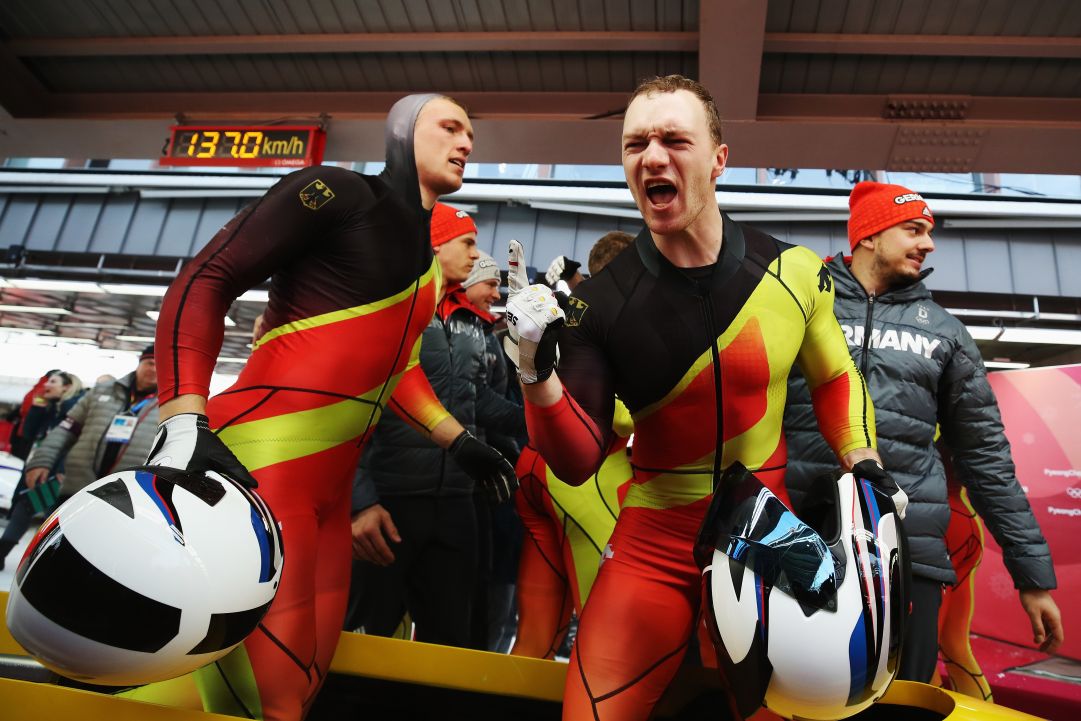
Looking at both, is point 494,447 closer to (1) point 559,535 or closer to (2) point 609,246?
(1) point 559,535

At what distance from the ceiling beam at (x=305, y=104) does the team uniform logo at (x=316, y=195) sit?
354 centimetres

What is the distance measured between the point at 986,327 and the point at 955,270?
0.61 meters

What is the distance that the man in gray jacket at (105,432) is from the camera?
4711 mm

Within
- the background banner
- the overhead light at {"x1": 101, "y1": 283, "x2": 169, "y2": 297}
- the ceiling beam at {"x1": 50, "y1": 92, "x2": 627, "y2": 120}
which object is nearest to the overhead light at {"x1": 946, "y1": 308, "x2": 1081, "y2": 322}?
the background banner

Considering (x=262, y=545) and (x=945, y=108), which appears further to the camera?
(x=945, y=108)

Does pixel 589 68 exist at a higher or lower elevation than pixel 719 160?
higher

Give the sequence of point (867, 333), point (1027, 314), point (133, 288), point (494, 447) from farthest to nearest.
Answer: point (133, 288) < point (1027, 314) < point (494, 447) < point (867, 333)

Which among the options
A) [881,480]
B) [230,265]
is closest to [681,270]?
[881,480]

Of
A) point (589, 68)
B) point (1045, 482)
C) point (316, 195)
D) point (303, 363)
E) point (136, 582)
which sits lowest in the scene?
point (136, 582)

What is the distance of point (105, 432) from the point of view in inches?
198

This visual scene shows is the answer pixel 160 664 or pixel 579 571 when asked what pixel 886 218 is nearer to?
pixel 579 571

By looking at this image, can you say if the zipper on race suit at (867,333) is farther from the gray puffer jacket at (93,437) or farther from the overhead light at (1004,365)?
the overhead light at (1004,365)

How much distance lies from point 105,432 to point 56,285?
5187 mm

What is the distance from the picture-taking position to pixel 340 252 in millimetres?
1628
